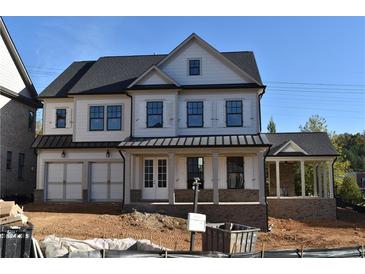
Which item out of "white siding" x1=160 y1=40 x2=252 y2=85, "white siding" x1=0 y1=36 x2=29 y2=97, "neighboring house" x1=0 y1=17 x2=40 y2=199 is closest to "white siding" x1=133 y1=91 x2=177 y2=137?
"white siding" x1=160 y1=40 x2=252 y2=85

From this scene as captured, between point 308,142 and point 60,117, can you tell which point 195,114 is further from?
point 60,117

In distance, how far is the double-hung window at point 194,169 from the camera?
23.1 meters

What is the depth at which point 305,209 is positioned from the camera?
23.1 m

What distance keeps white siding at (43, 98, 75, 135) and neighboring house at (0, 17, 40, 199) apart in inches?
90.3

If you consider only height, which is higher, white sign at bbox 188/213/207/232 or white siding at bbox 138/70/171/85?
white siding at bbox 138/70/171/85

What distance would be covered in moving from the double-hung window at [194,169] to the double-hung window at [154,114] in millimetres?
2775

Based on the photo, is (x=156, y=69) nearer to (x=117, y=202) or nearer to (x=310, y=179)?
(x=117, y=202)

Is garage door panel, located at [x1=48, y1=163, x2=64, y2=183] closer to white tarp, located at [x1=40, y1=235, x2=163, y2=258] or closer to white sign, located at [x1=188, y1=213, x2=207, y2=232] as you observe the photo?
white tarp, located at [x1=40, y1=235, x2=163, y2=258]

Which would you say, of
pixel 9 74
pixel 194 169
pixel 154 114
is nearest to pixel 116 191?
pixel 194 169

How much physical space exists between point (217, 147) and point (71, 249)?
10.7 meters

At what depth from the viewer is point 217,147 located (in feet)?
66.3

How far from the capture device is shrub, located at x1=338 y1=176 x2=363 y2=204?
34.9 m

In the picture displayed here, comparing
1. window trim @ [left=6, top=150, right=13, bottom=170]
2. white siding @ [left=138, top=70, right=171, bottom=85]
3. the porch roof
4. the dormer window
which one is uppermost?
the dormer window

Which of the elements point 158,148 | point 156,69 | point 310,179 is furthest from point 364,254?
point 310,179
